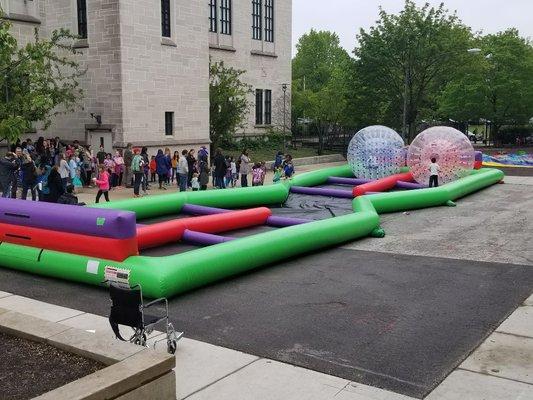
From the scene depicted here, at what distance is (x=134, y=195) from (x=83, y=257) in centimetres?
1182

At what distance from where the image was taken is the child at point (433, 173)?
20.6 metres

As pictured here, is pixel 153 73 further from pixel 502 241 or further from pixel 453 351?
pixel 453 351

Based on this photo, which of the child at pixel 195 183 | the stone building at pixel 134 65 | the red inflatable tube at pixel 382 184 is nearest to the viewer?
the red inflatable tube at pixel 382 184

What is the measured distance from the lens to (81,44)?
26.8 metres

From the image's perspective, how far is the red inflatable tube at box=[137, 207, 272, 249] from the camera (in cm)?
1206

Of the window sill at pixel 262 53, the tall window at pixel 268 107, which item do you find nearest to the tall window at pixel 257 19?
the window sill at pixel 262 53

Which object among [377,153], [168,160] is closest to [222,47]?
[168,160]

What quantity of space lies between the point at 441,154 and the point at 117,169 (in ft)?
41.7

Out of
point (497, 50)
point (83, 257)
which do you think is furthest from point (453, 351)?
point (497, 50)

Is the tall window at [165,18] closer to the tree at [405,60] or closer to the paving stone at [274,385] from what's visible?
the tree at [405,60]

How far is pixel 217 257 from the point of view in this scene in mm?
9789

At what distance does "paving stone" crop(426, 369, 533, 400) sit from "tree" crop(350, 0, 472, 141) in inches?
1261

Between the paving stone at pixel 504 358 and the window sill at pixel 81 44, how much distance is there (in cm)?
2389

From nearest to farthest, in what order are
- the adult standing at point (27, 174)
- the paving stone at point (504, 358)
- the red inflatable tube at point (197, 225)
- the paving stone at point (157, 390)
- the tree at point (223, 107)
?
the paving stone at point (157, 390), the paving stone at point (504, 358), the red inflatable tube at point (197, 225), the adult standing at point (27, 174), the tree at point (223, 107)
